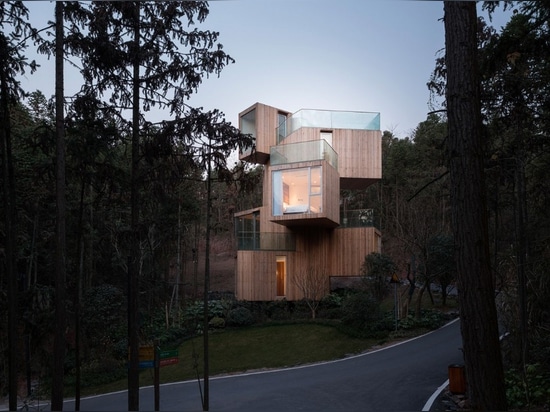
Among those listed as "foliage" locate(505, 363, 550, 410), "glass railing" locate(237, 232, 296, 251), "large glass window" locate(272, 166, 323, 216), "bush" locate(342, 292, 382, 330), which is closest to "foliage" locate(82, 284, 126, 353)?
"glass railing" locate(237, 232, 296, 251)

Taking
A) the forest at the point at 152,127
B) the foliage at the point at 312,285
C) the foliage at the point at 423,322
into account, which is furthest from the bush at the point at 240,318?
the forest at the point at 152,127

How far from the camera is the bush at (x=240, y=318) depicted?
22469 mm

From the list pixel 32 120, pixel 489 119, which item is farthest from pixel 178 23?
pixel 32 120

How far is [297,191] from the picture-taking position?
2277cm

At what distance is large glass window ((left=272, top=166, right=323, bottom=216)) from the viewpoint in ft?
72.7

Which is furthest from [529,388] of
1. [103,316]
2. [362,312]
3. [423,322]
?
[103,316]

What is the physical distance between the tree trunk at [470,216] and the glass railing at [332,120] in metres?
20.6

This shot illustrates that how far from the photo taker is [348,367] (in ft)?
50.5

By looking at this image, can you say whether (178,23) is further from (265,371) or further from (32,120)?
(32,120)

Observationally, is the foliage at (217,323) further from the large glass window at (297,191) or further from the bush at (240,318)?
the large glass window at (297,191)

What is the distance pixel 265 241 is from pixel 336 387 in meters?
12.2

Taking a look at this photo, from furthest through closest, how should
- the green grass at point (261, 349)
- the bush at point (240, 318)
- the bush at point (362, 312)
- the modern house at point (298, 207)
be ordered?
the modern house at point (298, 207) < the bush at point (240, 318) < the bush at point (362, 312) < the green grass at point (261, 349)

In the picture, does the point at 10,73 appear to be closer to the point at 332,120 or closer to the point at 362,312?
the point at 362,312

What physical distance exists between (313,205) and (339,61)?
6.33 meters
